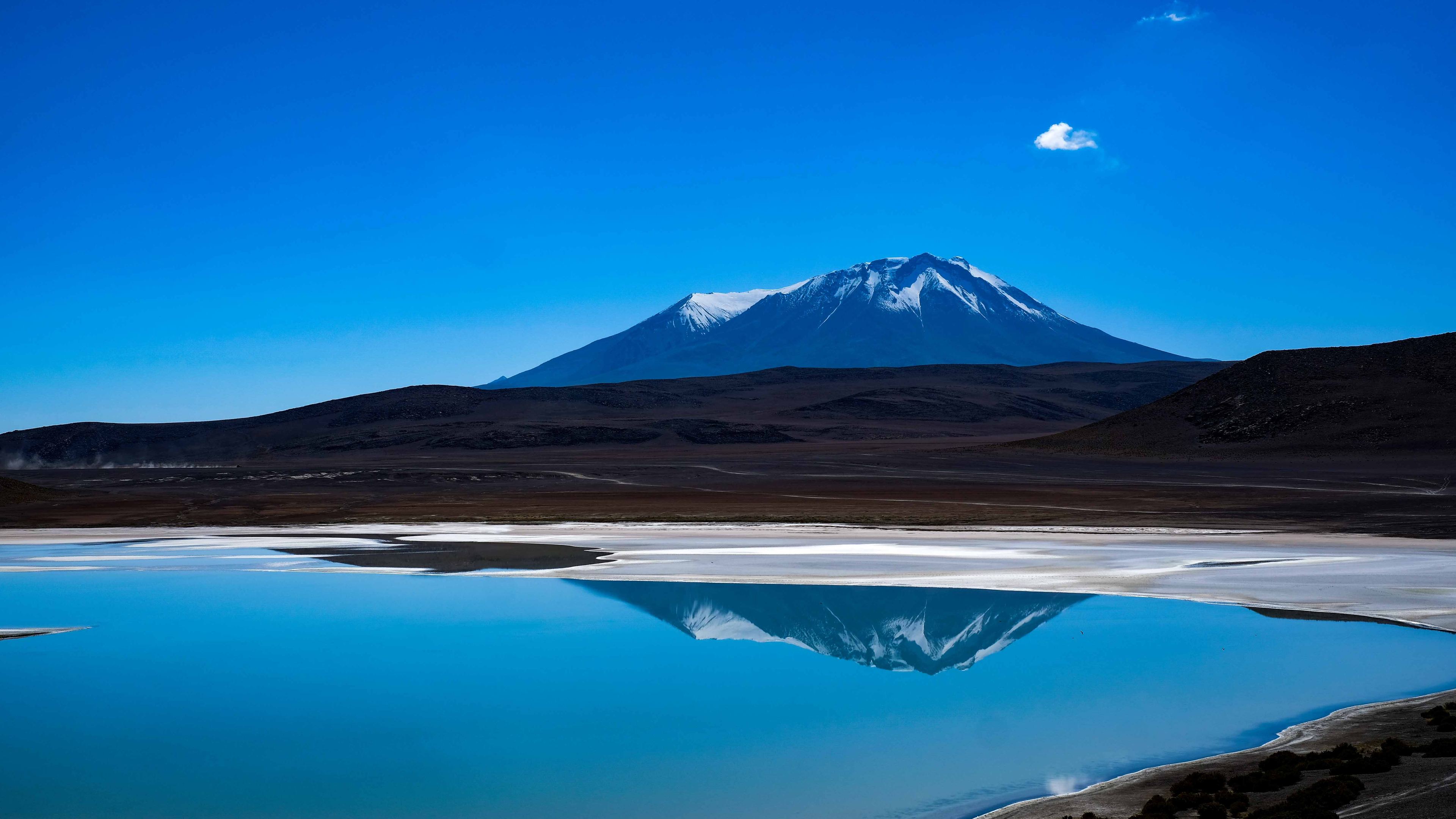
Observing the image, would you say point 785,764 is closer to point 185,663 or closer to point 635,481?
point 185,663

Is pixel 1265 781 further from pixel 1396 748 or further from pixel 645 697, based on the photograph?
pixel 645 697

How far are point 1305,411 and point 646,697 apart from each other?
3024 inches

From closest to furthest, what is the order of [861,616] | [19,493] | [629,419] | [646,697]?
[646,697]
[861,616]
[19,493]
[629,419]

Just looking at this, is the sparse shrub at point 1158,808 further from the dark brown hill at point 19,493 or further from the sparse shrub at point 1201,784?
→ the dark brown hill at point 19,493

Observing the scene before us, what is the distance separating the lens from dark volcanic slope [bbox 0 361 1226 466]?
122 metres

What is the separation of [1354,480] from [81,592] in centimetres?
5249

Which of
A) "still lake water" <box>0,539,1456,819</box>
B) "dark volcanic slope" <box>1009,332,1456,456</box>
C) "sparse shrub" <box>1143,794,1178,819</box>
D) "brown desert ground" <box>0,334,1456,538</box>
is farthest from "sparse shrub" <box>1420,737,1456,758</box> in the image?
"dark volcanic slope" <box>1009,332,1456,456</box>

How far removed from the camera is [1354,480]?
5362 cm

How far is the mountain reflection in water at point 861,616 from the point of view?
651 inches

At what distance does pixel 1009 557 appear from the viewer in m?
27.4

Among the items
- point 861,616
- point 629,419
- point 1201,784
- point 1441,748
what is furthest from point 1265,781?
point 629,419

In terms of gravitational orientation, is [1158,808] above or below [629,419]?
below

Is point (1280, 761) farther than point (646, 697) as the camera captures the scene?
No

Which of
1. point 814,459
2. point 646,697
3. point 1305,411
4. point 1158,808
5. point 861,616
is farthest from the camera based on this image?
point 814,459
